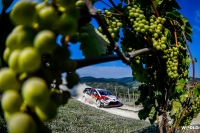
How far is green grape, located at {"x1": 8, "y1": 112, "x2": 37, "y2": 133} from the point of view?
1.21ft

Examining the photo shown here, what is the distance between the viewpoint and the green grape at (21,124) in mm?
369

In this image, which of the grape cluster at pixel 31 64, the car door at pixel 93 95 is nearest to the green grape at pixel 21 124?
the grape cluster at pixel 31 64

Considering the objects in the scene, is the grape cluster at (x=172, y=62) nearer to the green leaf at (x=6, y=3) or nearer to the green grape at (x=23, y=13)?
the green leaf at (x=6, y=3)

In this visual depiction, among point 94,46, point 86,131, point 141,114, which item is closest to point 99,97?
point 86,131

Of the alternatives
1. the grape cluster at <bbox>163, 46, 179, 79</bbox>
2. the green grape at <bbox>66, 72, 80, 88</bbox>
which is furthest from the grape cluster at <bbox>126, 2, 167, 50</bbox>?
the green grape at <bbox>66, 72, 80, 88</bbox>

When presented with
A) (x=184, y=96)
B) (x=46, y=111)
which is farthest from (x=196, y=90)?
(x=46, y=111)

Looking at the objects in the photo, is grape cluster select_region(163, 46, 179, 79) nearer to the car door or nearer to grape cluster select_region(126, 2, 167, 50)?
grape cluster select_region(126, 2, 167, 50)

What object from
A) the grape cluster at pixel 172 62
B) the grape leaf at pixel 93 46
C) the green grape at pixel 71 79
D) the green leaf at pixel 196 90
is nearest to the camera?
the green grape at pixel 71 79

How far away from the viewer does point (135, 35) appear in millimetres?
2291

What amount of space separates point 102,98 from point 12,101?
21.7 meters

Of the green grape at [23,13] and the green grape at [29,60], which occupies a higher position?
the green grape at [23,13]

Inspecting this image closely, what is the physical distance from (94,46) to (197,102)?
2526 mm

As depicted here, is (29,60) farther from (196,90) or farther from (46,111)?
(196,90)

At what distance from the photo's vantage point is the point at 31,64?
15.4 inches
